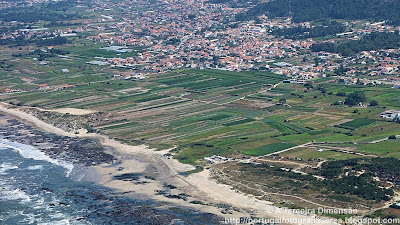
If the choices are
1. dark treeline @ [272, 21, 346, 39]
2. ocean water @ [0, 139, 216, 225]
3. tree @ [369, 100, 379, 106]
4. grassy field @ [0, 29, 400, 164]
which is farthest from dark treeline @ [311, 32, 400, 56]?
ocean water @ [0, 139, 216, 225]

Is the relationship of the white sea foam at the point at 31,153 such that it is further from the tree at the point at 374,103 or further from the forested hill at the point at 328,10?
the forested hill at the point at 328,10

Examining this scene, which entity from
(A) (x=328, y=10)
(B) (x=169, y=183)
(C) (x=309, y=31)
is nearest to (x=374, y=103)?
(B) (x=169, y=183)

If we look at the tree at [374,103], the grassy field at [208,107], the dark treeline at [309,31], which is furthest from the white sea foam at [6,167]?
the dark treeline at [309,31]

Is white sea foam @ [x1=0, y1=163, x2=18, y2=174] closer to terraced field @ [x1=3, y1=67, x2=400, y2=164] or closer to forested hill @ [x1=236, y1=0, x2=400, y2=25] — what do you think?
terraced field @ [x1=3, y1=67, x2=400, y2=164]

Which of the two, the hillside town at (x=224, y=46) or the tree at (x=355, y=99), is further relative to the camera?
the hillside town at (x=224, y=46)

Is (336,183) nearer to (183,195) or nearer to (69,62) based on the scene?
(183,195)

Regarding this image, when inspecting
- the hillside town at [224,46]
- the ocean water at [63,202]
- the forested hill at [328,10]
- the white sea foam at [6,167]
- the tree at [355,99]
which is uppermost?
the ocean water at [63,202]
